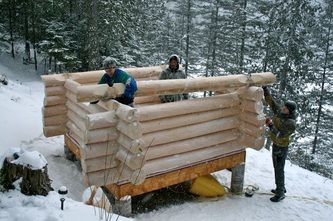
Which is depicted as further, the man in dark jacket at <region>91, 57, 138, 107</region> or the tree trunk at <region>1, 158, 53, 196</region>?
the man in dark jacket at <region>91, 57, 138, 107</region>

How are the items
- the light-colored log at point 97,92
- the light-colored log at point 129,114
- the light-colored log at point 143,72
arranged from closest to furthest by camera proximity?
1. the light-colored log at point 129,114
2. the light-colored log at point 97,92
3. the light-colored log at point 143,72

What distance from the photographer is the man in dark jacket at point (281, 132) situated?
732 cm

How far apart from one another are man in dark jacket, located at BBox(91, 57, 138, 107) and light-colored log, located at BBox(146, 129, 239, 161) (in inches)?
38.7

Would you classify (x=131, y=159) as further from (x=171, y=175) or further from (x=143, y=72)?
(x=143, y=72)

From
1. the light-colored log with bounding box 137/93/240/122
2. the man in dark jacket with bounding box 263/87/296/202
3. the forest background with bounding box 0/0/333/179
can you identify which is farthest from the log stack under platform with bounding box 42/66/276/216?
the forest background with bounding box 0/0/333/179

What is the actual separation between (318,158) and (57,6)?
2256 centimetres

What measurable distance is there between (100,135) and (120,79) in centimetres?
140

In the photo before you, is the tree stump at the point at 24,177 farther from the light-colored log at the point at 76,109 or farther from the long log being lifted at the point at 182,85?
the light-colored log at the point at 76,109

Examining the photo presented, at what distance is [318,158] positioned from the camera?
2622 cm

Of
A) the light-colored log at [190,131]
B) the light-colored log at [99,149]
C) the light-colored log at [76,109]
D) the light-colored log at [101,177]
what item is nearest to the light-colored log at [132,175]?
the light-colored log at [101,177]

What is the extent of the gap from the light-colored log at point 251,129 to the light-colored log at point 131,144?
295 cm

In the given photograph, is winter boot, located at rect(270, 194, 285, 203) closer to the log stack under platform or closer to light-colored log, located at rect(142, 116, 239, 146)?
the log stack under platform

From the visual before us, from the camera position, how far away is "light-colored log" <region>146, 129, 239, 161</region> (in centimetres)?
639

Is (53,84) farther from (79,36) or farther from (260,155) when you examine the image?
(79,36)
